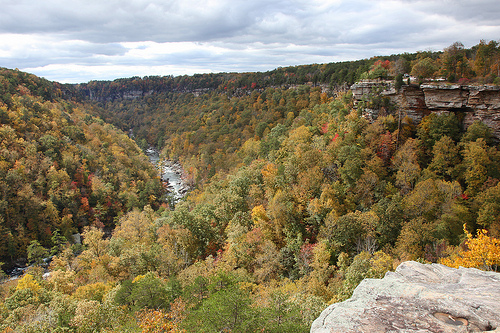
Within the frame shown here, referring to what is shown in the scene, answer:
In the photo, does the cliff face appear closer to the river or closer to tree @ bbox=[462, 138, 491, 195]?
tree @ bbox=[462, 138, 491, 195]

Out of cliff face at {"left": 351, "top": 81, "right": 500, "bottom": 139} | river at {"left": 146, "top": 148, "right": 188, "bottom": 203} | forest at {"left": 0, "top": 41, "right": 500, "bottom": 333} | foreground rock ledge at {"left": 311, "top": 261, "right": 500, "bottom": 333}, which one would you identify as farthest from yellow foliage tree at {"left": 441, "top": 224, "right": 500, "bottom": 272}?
river at {"left": 146, "top": 148, "right": 188, "bottom": 203}

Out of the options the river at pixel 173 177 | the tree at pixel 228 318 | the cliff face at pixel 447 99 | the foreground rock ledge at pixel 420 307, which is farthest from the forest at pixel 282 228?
the river at pixel 173 177

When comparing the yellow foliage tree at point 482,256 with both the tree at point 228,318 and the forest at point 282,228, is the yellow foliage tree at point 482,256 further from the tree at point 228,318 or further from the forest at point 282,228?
the tree at point 228,318

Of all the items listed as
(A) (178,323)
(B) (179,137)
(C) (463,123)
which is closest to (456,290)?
(A) (178,323)

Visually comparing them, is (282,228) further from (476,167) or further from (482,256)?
(476,167)

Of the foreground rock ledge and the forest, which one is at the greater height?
the foreground rock ledge

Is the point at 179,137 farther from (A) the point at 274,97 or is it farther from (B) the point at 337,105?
(B) the point at 337,105
